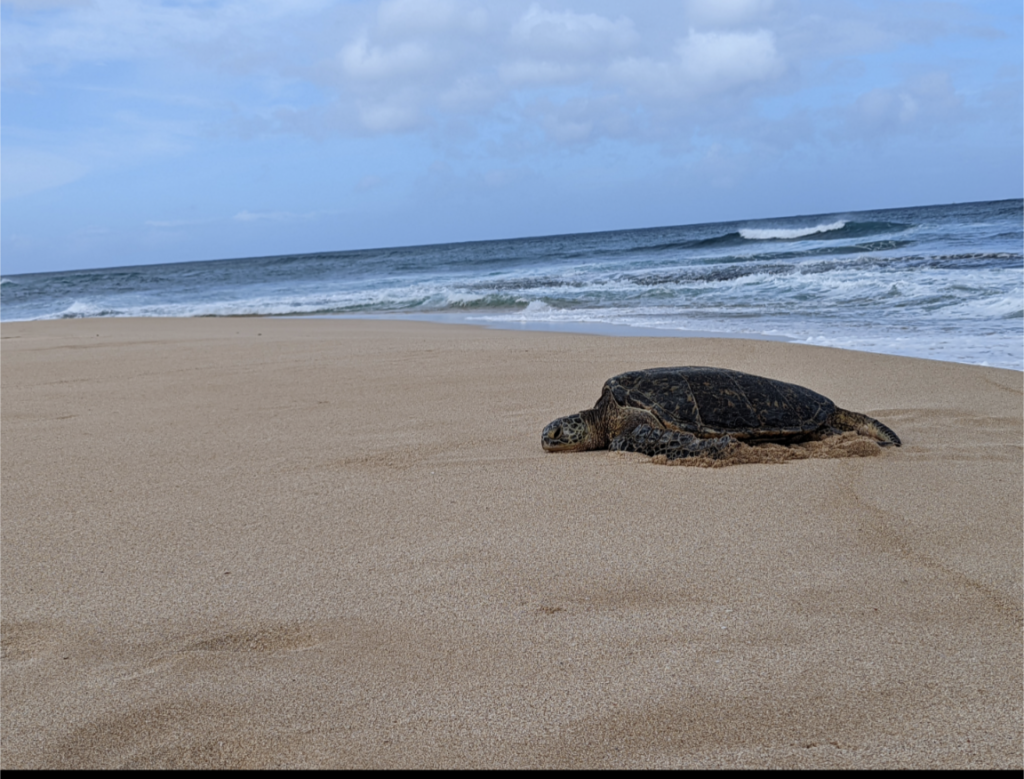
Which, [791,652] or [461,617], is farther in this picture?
[461,617]

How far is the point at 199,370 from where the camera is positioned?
785cm

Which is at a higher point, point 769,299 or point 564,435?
point 769,299

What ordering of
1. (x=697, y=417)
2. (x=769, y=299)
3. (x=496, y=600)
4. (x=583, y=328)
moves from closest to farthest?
(x=496, y=600), (x=697, y=417), (x=583, y=328), (x=769, y=299)

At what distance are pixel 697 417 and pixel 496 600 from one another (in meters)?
2.30

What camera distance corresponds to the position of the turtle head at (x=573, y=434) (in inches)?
177

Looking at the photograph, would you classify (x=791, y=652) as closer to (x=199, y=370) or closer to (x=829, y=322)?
(x=199, y=370)

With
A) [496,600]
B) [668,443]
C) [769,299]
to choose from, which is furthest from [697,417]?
[769,299]

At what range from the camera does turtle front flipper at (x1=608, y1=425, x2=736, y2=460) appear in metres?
4.21

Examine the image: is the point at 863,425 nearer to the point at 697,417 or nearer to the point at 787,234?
the point at 697,417

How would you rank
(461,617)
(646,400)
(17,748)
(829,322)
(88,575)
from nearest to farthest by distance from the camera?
(17,748) → (461,617) → (88,575) → (646,400) → (829,322)

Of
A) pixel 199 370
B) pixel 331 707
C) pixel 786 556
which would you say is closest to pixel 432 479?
pixel 786 556

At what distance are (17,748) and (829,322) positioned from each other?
35.5 ft

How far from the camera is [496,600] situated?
252cm

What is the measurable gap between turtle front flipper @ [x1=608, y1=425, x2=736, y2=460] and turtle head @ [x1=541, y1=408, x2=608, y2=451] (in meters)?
0.13
